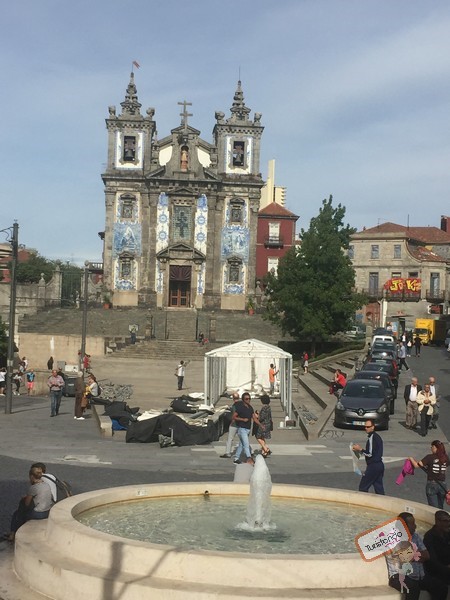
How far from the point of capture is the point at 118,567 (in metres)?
8.91

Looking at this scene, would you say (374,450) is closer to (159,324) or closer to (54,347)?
(54,347)

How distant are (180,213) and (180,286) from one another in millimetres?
5647

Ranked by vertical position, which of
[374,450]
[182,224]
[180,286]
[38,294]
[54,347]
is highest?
[182,224]

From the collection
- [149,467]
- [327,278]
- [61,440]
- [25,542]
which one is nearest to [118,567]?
[25,542]

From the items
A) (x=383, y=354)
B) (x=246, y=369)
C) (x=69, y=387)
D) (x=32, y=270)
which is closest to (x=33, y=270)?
(x=32, y=270)

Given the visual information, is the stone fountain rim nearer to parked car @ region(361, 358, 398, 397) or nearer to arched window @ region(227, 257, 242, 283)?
parked car @ region(361, 358, 398, 397)

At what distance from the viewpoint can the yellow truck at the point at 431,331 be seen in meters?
67.0

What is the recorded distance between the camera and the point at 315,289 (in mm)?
53219

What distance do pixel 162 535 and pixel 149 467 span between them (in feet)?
27.8

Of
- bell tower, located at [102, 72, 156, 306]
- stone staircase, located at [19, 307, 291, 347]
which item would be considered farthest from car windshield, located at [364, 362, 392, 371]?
bell tower, located at [102, 72, 156, 306]

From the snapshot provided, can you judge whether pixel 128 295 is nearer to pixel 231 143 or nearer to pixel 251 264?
pixel 251 264

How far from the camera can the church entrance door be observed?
224 ft

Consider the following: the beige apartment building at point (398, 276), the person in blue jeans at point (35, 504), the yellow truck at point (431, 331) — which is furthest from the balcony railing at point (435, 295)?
the person in blue jeans at point (35, 504)

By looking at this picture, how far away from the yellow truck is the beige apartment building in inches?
371
